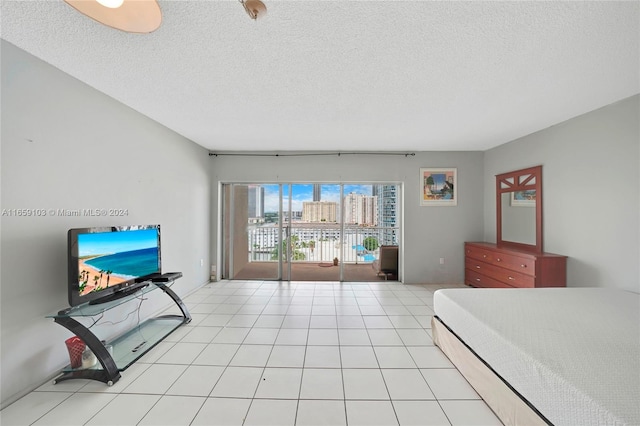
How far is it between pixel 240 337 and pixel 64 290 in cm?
157

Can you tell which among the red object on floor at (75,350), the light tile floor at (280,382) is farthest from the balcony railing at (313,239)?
the red object on floor at (75,350)

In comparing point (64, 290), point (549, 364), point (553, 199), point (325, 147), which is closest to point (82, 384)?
point (64, 290)

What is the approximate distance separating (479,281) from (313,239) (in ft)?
9.93

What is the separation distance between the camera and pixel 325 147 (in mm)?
4340

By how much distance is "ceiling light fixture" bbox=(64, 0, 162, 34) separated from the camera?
1.06 metres

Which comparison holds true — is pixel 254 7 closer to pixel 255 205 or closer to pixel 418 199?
pixel 255 205

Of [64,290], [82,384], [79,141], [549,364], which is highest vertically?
[79,141]

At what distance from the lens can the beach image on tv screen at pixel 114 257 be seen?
6.51 ft

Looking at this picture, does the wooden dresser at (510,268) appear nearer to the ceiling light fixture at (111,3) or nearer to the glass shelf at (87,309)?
the ceiling light fixture at (111,3)

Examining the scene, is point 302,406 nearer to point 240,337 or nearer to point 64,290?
point 240,337

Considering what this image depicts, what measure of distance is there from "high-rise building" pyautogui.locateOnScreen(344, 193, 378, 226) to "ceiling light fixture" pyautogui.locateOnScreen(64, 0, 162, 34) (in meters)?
3.93

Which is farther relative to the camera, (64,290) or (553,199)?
(553,199)

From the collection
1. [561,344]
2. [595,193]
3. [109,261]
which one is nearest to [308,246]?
[109,261]

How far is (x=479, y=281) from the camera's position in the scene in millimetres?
4094
